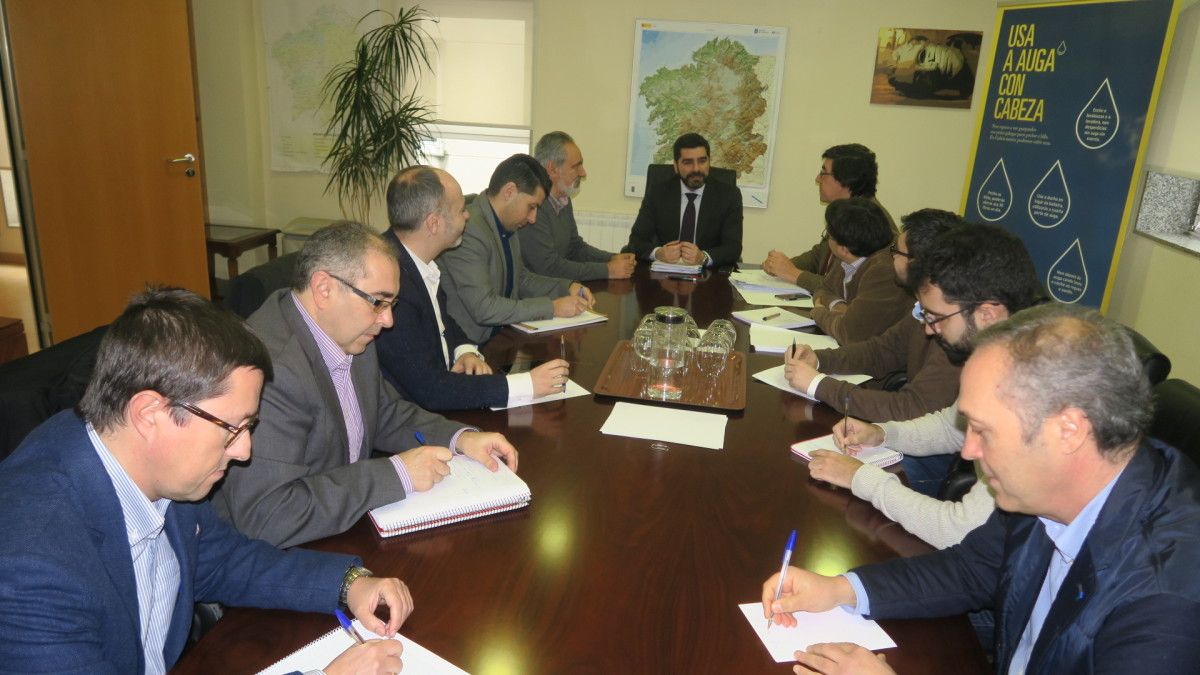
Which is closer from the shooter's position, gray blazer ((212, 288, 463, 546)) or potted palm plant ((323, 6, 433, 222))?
gray blazer ((212, 288, 463, 546))

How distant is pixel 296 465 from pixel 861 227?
99.4 inches

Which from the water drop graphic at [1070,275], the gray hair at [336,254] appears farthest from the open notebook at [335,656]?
the water drop graphic at [1070,275]

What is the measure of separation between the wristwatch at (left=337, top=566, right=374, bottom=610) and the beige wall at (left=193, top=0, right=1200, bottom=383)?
4.82 m

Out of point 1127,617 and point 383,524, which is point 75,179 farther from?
point 1127,617

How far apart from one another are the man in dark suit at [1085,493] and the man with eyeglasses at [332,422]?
32.2 inches

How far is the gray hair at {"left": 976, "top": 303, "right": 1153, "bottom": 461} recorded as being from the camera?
1146 mm

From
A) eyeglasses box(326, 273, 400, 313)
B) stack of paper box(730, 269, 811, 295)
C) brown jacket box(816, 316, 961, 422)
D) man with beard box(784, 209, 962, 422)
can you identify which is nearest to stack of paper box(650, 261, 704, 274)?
stack of paper box(730, 269, 811, 295)

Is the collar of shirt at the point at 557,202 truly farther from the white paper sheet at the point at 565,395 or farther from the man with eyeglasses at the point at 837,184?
the white paper sheet at the point at 565,395

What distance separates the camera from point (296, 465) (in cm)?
158

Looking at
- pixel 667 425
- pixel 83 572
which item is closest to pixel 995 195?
pixel 667 425

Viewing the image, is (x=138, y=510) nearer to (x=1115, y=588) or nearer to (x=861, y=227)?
(x=1115, y=588)

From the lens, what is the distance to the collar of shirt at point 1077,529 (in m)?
1.22

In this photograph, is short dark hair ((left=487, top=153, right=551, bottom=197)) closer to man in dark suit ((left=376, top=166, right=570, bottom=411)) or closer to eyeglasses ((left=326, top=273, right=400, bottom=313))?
man in dark suit ((left=376, top=166, right=570, bottom=411))

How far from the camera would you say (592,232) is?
601cm
